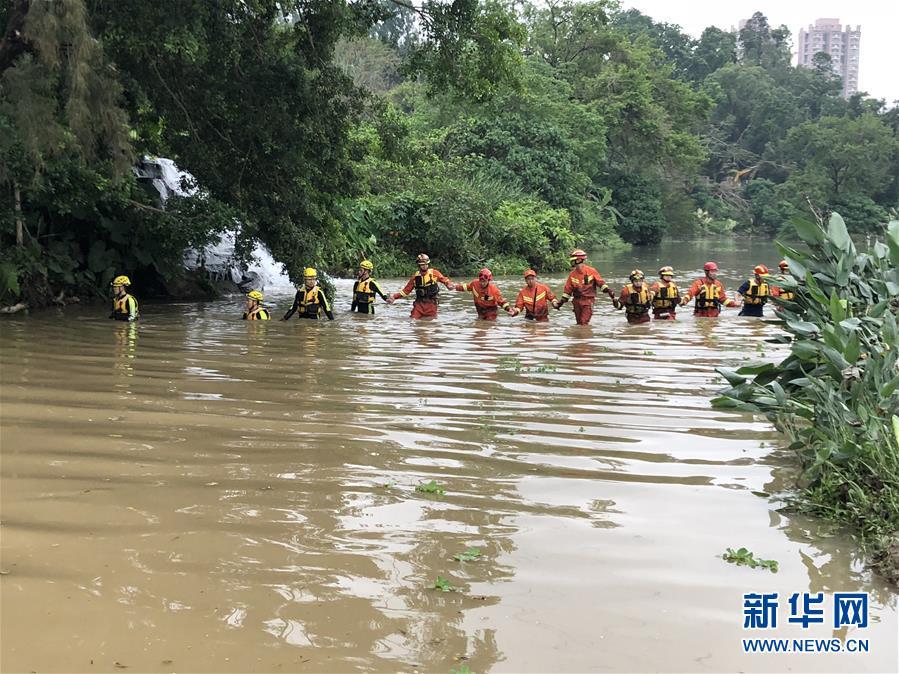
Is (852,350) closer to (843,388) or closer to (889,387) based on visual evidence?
(843,388)

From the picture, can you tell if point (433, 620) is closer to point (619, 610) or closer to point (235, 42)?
point (619, 610)

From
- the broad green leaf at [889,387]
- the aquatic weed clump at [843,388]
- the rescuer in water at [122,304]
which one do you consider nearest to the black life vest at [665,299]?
the rescuer in water at [122,304]

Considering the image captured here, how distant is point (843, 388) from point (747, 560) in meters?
1.91

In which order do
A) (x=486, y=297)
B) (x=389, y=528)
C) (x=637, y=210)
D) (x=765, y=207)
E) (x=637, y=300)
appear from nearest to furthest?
(x=389, y=528) < (x=637, y=300) < (x=486, y=297) < (x=637, y=210) < (x=765, y=207)

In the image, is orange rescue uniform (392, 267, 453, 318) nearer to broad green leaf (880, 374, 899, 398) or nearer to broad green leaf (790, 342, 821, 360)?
broad green leaf (790, 342, 821, 360)

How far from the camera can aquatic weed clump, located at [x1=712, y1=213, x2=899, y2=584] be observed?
534cm

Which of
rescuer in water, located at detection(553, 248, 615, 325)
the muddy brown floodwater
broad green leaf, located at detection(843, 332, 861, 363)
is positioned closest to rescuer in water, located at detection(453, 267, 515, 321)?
rescuer in water, located at detection(553, 248, 615, 325)

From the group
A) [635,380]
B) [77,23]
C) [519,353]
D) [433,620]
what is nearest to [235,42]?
[77,23]

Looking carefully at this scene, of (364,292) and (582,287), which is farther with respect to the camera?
(364,292)

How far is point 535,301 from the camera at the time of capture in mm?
17172

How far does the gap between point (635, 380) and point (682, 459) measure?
11.3 feet

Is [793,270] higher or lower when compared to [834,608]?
higher

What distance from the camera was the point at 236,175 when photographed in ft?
56.9

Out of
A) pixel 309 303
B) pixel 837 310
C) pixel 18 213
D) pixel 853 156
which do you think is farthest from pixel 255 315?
pixel 853 156
